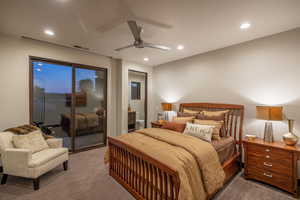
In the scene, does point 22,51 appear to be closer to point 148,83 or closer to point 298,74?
point 148,83

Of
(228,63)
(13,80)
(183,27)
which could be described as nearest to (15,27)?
(13,80)

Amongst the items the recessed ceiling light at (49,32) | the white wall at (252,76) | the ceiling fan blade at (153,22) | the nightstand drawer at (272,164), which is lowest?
the nightstand drawer at (272,164)

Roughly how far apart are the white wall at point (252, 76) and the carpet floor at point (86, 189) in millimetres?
1067

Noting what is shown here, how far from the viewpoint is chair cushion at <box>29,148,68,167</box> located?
7.55 ft

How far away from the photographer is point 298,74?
2518 millimetres

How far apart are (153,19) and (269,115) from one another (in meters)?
2.56

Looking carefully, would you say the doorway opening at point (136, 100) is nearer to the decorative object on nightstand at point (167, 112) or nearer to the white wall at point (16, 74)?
the decorative object on nightstand at point (167, 112)

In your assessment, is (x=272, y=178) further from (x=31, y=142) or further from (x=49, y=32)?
(x=49, y=32)

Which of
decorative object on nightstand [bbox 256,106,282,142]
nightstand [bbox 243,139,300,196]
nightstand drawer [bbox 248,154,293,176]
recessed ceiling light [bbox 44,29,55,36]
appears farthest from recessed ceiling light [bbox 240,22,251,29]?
recessed ceiling light [bbox 44,29,55,36]

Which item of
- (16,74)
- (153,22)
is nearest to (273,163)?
(153,22)

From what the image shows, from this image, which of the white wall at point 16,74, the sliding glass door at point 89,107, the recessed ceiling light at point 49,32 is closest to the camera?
the recessed ceiling light at point 49,32

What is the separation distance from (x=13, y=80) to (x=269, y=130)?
5185 mm

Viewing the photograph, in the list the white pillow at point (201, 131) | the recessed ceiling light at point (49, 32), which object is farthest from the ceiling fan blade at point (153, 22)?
the white pillow at point (201, 131)

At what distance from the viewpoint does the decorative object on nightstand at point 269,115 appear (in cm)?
241
